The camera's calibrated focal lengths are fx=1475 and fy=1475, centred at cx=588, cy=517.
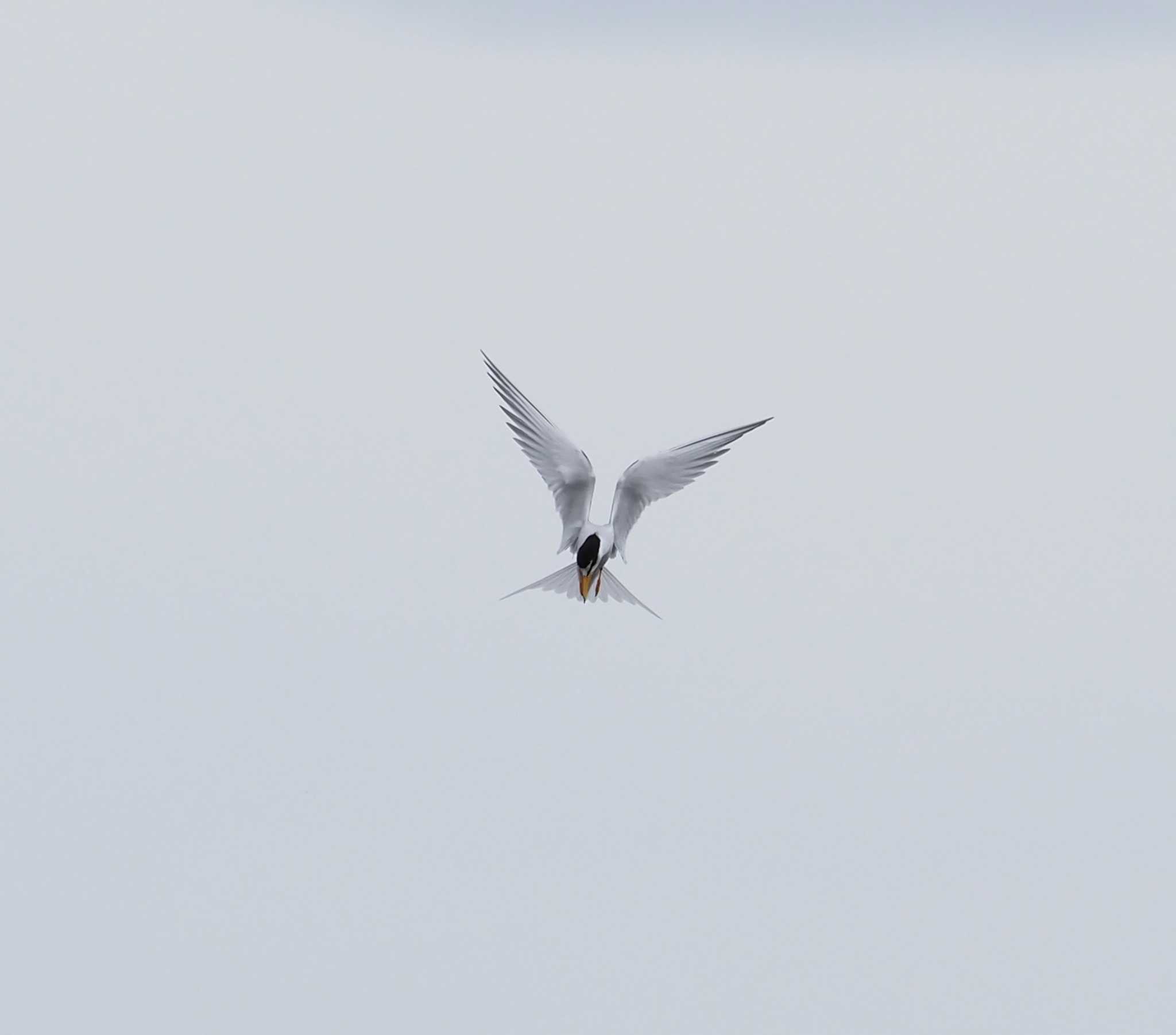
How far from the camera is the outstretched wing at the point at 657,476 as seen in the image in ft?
20.1

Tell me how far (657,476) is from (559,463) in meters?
0.43

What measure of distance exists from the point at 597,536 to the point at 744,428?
719 mm

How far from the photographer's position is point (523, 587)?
5.46 meters

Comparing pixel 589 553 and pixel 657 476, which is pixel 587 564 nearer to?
pixel 589 553

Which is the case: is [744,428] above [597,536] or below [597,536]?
above

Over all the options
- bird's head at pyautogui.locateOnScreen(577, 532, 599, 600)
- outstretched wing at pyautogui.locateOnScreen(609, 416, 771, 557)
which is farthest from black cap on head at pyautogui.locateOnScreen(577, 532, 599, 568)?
outstretched wing at pyautogui.locateOnScreen(609, 416, 771, 557)

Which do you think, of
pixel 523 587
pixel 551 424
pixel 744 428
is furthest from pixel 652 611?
pixel 551 424

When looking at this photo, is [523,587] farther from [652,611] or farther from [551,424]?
[551,424]

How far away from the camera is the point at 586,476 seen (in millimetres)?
6254

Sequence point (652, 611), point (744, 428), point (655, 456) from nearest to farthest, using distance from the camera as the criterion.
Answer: point (652, 611) → point (744, 428) → point (655, 456)

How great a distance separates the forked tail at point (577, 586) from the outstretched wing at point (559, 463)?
0.42 metres

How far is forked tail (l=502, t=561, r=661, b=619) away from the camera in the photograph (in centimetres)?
575

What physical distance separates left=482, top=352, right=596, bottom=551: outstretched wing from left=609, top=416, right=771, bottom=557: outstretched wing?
16cm

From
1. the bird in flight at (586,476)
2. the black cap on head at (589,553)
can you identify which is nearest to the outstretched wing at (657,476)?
the bird in flight at (586,476)
